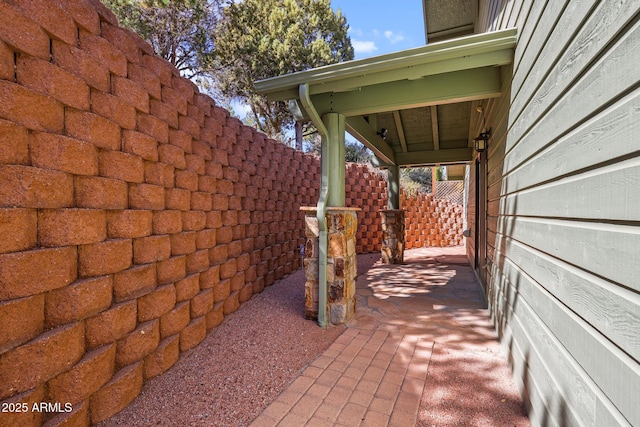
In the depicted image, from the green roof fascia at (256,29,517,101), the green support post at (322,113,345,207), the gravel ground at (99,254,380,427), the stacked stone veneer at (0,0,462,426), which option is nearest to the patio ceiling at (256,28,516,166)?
the green roof fascia at (256,29,517,101)

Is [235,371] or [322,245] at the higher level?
[322,245]

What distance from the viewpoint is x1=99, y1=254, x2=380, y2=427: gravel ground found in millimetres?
1764

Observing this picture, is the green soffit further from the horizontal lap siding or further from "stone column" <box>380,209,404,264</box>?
"stone column" <box>380,209,404,264</box>

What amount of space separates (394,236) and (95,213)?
238 inches

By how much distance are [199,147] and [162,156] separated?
53cm

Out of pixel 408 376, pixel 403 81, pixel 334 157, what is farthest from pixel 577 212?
pixel 334 157

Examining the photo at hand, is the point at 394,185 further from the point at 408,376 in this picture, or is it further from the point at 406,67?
the point at 408,376

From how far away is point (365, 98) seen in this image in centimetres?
310

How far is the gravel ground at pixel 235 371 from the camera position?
1764 mm

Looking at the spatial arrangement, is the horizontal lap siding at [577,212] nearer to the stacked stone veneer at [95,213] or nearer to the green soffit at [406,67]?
the green soffit at [406,67]

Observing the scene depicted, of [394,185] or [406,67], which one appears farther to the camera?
[394,185]

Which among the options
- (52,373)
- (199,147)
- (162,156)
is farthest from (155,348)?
(199,147)

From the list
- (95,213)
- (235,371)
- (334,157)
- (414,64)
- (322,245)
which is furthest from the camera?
(334,157)

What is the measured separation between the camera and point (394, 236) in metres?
6.86
